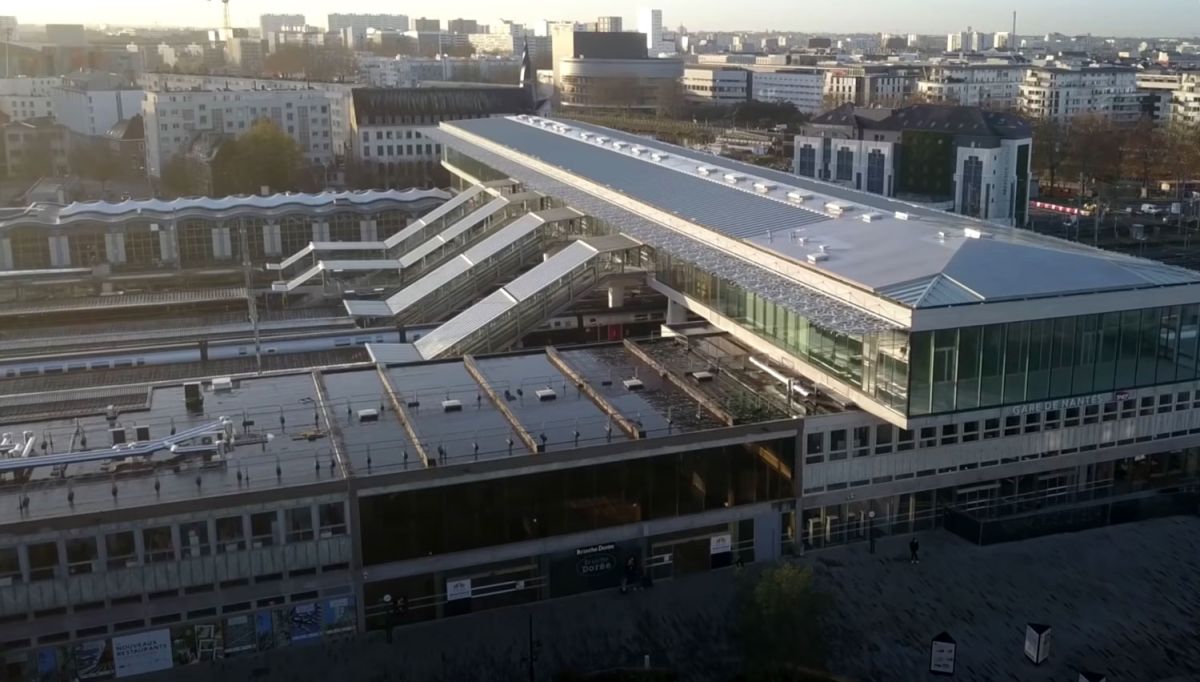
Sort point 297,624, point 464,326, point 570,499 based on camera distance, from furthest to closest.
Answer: point 464,326
point 570,499
point 297,624

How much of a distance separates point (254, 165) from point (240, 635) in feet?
105

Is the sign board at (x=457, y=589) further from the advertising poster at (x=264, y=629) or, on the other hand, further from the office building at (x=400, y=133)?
the office building at (x=400, y=133)

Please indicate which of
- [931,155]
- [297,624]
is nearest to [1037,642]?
[297,624]

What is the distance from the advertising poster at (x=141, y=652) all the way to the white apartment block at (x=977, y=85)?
73.0 metres

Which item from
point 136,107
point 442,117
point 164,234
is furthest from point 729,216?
point 136,107

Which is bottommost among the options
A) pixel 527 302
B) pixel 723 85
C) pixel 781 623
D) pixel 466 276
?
pixel 781 623

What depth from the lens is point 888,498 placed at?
13.7 m

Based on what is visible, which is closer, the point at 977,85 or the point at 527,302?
the point at 527,302

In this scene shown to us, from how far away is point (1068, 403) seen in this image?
13320 millimetres

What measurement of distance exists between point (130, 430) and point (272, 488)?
8.72 feet

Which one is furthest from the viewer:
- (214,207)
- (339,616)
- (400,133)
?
(400,133)

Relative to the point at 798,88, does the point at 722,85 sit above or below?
above

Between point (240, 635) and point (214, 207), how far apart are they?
22.0 metres

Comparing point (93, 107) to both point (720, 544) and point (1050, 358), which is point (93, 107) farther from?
point (1050, 358)
